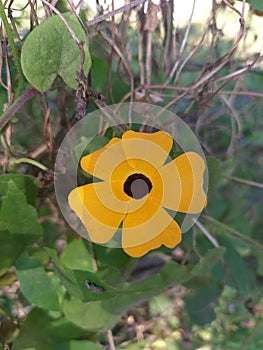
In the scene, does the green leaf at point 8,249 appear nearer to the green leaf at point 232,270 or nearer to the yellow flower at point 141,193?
the yellow flower at point 141,193

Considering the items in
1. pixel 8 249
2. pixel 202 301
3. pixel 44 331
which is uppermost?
pixel 8 249

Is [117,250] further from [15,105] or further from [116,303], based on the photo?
[15,105]

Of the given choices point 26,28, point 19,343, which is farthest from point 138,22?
point 19,343

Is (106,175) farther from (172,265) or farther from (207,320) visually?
(207,320)

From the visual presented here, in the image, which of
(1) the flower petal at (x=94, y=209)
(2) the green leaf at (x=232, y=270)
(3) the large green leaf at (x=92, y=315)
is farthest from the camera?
(2) the green leaf at (x=232, y=270)

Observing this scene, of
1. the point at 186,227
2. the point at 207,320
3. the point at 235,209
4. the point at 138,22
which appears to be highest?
the point at 138,22

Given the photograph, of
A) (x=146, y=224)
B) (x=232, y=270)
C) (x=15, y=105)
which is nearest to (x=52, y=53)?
(x=15, y=105)

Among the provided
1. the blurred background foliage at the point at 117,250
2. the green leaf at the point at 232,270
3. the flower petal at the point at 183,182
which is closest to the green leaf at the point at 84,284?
the blurred background foliage at the point at 117,250
